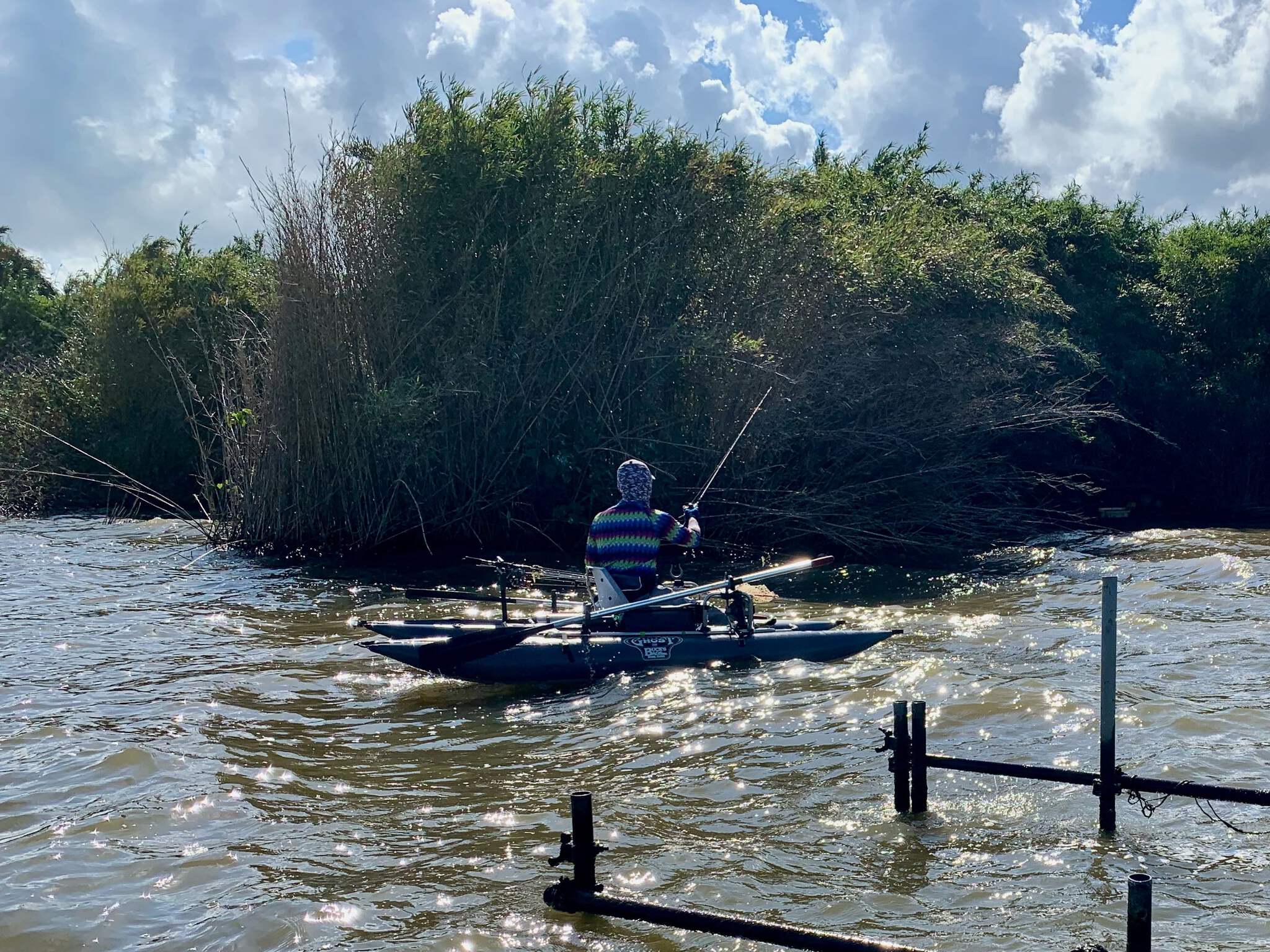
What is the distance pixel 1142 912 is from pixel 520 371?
1123cm

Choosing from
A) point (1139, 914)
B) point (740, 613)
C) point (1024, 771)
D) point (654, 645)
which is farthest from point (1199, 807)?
point (654, 645)

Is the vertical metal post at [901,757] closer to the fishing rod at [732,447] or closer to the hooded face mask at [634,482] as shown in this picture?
the hooded face mask at [634,482]

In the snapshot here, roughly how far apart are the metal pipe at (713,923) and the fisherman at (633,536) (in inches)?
180

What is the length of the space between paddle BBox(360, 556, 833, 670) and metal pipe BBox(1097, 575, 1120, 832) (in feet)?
9.12

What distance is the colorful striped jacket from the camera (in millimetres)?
8477

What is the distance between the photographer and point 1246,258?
21.2 metres

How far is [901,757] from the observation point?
5230 mm

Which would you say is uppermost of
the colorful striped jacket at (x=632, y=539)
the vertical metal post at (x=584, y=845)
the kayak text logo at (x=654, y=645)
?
the colorful striped jacket at (x=632, y=539)

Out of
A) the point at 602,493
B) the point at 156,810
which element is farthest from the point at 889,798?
the point at 602,493

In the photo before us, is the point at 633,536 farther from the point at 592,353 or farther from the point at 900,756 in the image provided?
the point at 592,353

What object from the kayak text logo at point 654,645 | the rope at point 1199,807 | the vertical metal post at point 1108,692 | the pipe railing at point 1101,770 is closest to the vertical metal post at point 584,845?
the pipe railing at point 1101,770

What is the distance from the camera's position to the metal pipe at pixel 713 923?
3.26 metres

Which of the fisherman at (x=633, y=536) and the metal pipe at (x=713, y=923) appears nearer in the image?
the metal pipe at (x=713, y=923)

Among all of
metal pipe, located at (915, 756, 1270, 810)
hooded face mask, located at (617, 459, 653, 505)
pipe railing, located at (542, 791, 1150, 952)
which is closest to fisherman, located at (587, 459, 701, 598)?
hooded face mask, located at (617, 459, 653, 505)
